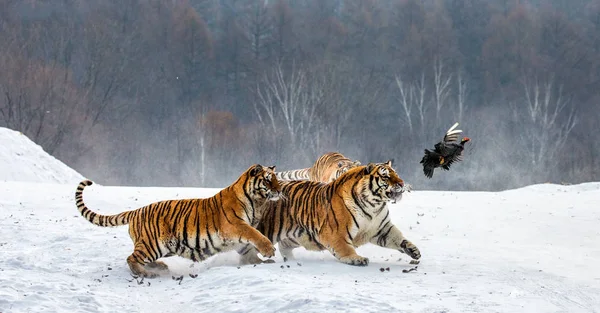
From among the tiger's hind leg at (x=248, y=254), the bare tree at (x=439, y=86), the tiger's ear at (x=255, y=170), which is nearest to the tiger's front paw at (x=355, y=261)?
the tiger's hind leg at (x=248, y=254)

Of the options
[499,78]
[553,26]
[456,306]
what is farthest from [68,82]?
[456,306]

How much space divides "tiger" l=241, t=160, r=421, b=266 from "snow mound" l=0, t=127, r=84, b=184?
10.4 m

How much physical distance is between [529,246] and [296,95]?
87.1ft

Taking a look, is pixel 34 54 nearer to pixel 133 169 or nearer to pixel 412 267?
pixel 133 169

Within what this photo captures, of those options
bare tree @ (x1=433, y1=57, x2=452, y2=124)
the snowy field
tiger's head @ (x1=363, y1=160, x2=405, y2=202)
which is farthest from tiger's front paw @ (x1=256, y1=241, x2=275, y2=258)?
bare tree @ (x1=433, y1=57, x2=452, y2=124)

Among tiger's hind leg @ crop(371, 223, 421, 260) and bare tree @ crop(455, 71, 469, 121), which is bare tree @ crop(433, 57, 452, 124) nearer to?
bare tree @ crop(455, 71, 469, 121)

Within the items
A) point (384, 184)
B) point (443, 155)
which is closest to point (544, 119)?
point (443, 155)

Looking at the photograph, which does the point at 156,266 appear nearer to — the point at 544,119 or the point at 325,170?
the point at 325,170

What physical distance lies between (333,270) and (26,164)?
12.1 metres

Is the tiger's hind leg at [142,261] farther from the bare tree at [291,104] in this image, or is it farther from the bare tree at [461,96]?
the bare tree at [461,96]

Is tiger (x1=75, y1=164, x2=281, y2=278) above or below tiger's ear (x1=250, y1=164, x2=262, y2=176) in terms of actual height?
below

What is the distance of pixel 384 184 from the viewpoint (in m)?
6.40

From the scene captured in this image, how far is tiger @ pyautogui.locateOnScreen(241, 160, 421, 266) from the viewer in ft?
21.2

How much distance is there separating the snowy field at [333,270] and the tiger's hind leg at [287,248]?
107 mm
